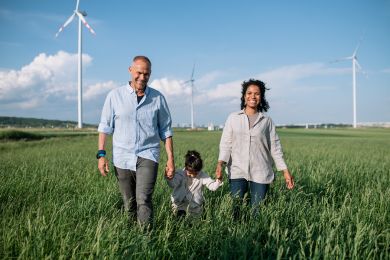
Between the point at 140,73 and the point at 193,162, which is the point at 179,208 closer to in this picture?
the point at 193,162

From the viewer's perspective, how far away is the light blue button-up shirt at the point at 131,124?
4.21m

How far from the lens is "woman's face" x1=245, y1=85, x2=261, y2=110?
15.9ft

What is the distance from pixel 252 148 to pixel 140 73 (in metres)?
1.69

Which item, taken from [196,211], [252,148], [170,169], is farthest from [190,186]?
[252,148]

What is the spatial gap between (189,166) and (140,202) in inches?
28.9

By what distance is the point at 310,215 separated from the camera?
4406mm

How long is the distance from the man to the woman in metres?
0.94

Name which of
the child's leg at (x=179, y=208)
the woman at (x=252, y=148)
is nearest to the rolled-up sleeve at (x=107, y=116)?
the child's leg at (x=179, y=208)

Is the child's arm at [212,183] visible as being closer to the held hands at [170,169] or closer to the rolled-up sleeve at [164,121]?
the held hands at [170,169]

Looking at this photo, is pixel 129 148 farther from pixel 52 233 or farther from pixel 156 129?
pixel 52 233

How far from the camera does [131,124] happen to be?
4234 millimetres

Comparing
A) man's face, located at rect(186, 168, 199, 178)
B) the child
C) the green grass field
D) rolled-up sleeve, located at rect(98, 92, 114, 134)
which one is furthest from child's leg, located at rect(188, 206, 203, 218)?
rolled-up sleeve, located at rect(98, 92, 114, 134)

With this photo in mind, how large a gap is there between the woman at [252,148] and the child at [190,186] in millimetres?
268

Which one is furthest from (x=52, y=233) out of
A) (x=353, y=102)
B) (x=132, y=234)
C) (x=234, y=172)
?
(x=353, y=102)
